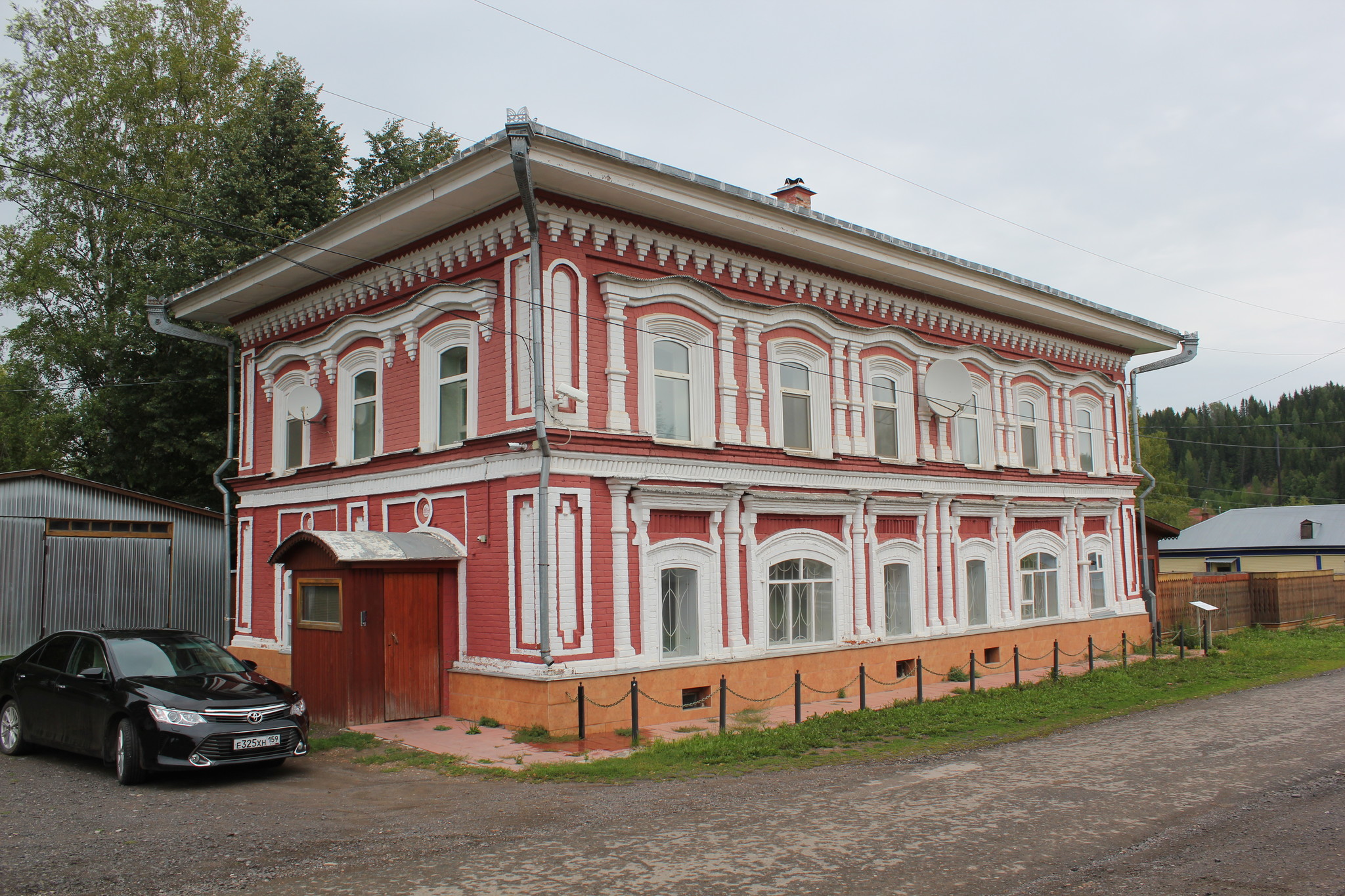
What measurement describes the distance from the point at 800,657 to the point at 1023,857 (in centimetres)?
862

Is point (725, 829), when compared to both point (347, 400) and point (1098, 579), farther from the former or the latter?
point (1098, 579)

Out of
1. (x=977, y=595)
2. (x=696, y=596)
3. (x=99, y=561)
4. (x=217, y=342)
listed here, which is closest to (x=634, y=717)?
(x=696, y=596)

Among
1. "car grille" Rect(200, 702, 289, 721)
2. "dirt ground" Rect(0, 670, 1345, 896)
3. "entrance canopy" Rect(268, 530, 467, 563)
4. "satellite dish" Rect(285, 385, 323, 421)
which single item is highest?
"satellite dish" Rect(285, 385, 323, 421)

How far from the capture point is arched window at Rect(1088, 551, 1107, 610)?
22.8 meters

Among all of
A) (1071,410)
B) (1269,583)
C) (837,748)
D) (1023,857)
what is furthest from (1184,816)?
(1269,583)

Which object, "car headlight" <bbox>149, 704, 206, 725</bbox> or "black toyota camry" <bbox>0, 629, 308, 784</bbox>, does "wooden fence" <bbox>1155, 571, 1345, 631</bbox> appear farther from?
"car headlight" <bbox>149, 704, 206, 725</bbox>

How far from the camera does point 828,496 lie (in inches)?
642

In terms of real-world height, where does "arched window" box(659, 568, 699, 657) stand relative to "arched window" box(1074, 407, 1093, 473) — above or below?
below

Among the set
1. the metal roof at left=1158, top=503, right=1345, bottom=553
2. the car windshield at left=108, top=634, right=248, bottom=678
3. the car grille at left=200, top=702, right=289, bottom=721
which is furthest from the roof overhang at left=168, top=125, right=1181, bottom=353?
the metal roof at left=1158, top=503, right=1345, bottom=553

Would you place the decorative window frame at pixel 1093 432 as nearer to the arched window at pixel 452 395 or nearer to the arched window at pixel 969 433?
the arched window at pixel 969 433

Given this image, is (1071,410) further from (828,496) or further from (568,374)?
(568,374)

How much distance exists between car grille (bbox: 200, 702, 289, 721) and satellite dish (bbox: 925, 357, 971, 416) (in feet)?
41.6

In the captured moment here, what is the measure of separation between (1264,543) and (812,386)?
37.3 m

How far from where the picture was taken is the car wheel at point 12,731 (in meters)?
11.4
